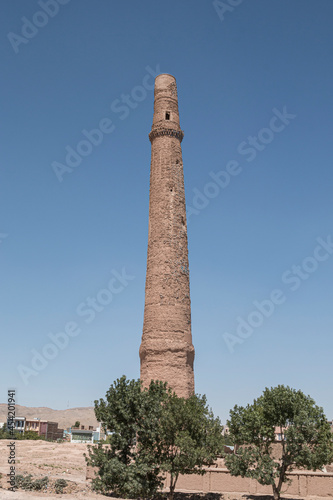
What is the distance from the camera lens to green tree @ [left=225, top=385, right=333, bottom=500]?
20.0 metres

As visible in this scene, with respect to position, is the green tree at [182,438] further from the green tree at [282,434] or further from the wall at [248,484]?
the wall at [248,484]

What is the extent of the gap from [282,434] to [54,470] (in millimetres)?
17084

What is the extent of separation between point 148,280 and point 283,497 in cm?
1423

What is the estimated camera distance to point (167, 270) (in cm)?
2911

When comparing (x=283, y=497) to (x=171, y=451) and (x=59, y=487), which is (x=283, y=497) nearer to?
(x=171, y=451)

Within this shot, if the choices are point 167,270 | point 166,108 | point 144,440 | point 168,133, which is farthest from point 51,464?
point 166,108

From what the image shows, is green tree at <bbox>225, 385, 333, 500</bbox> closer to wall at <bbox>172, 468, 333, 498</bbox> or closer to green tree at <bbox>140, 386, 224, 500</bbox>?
green tree at <bbox>140, 386, 224, 500</bbox>

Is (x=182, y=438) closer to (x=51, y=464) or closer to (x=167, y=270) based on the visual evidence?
(x=167, y=270)

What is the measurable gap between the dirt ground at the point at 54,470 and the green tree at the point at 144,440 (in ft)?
4.13

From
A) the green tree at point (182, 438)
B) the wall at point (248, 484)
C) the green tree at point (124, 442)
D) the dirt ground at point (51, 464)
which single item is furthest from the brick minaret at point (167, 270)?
the green tree at point (124, 442)

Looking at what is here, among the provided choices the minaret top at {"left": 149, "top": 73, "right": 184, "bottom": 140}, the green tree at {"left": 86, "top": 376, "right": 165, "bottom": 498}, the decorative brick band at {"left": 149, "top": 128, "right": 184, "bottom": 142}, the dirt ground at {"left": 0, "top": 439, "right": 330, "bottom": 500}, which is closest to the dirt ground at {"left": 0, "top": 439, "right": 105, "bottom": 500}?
the dirt ground at {"left": 0, "top": 439, "right": 330, "bottom": 500}

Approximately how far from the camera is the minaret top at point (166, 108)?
32781mm

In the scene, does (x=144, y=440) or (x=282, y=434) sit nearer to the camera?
(x=144, y=440)

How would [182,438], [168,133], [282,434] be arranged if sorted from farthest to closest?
[168,133], [282,434], [182,438]
